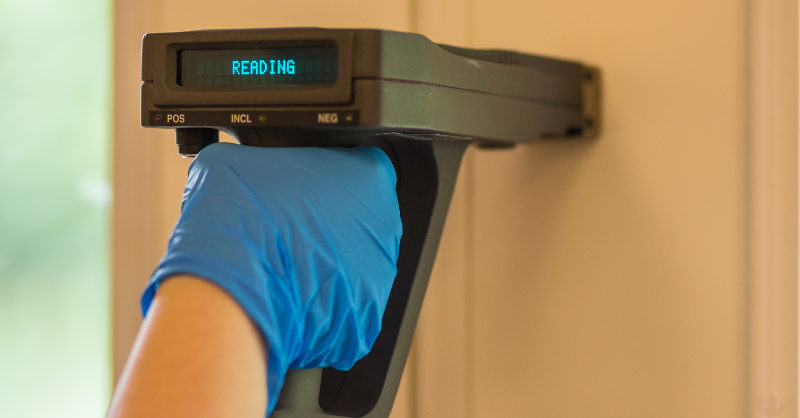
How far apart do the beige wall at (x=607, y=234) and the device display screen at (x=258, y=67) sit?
32cm

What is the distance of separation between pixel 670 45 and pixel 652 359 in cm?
29

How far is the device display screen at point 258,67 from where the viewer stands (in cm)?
44

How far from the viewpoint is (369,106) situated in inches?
16.8

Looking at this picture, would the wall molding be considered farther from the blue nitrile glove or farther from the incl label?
the incl label

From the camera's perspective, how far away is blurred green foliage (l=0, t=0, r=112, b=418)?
3.76 ft

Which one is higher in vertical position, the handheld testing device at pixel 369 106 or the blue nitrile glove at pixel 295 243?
the handheld testing device at pixel 369 106

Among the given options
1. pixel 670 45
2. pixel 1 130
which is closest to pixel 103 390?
pixel 1 130

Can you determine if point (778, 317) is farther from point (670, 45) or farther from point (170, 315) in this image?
point (170, 315)

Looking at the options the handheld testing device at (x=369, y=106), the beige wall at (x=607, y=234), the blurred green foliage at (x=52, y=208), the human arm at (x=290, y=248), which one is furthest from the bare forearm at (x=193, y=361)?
the blurred green foliage at (x=52, y=208)

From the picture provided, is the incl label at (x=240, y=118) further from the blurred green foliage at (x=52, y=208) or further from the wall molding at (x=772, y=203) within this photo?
the blurred green foliage at (x=52, y=208)

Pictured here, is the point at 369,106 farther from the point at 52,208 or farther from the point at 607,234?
the point at 52,208

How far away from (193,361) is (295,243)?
0.34 feet

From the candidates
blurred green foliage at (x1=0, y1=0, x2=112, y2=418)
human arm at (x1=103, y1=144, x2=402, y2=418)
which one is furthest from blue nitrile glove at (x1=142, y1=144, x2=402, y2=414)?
blurred green foliage at (x1=0, y1=0, x2=112, y2=418)

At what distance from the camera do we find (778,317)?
558 mm
